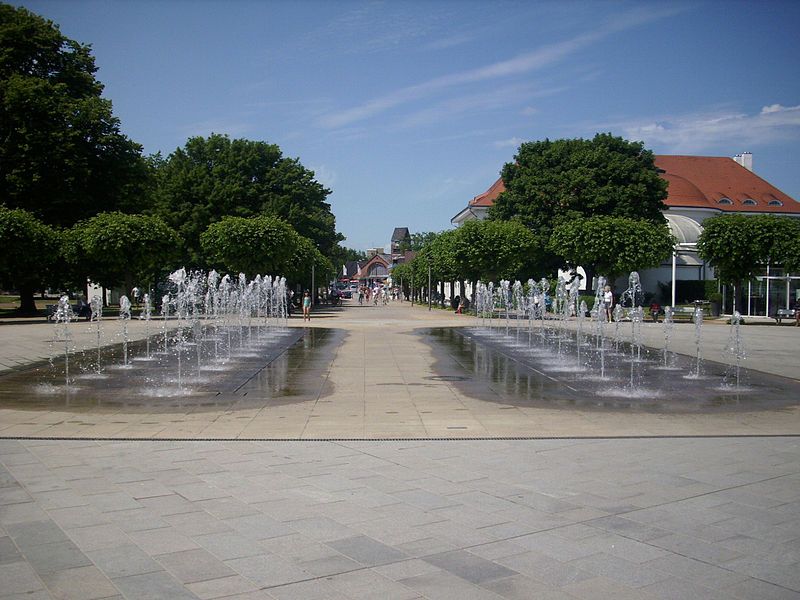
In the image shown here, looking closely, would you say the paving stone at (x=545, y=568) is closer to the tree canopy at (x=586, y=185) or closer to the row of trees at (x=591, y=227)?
the row of trees at (x=591, y=227)

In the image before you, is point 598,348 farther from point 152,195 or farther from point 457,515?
point 152,195

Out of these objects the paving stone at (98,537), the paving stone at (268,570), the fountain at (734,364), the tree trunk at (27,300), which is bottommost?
the fountain at (734,364)

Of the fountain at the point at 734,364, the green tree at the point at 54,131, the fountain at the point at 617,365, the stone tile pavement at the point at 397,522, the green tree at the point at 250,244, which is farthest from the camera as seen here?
the green tree at the point at 250,244

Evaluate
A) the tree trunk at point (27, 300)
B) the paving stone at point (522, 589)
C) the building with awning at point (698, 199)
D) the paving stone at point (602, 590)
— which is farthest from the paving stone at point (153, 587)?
the building with awning at point (698, 199)

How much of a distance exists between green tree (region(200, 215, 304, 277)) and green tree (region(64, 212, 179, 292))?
3.73m

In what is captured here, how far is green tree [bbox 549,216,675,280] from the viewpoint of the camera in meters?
41.2

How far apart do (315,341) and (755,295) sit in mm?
30503

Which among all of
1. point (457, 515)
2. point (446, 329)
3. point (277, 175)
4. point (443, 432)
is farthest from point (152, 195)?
point (457, 515)

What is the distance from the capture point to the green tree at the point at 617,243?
41250mm

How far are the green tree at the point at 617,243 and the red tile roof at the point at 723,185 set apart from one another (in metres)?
34.1

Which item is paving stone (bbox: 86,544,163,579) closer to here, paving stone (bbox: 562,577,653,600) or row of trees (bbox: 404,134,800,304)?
paving stone (bbox: 562,577,653,600)

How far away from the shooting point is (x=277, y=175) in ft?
179

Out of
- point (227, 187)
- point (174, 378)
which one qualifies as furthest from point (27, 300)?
point (174, 378)

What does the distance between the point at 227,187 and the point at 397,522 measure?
157 feet
